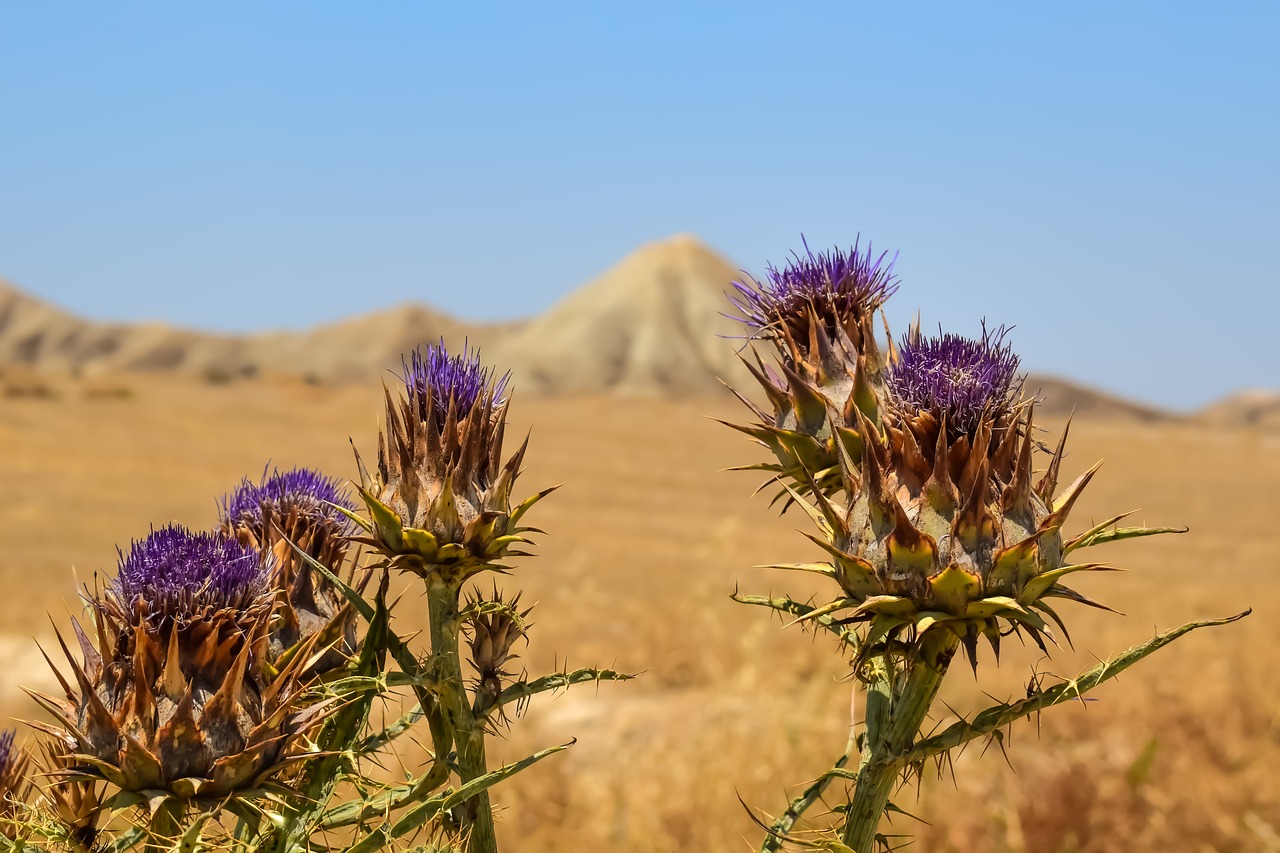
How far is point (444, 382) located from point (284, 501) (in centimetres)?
65

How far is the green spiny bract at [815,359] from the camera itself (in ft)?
12.1

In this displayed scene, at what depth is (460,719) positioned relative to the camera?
314cm

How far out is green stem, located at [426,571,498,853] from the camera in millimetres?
3117

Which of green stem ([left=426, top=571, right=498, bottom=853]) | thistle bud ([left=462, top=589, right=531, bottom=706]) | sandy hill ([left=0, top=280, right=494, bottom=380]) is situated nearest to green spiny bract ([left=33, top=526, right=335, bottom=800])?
green stem ([left=426, top=571, right=498, bottom=853])

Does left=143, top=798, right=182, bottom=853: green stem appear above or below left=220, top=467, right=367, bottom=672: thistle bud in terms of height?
below

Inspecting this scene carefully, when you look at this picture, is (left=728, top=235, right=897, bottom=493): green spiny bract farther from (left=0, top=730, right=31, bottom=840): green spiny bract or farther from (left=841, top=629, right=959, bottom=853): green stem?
(left=0, top=730, right=31, bottom=840): green spiny bract

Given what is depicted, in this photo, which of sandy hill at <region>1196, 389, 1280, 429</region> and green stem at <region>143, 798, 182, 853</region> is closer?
green stem at <region>143, 798, 182, 853</region>

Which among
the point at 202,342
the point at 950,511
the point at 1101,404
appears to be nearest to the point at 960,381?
the point at 950,511

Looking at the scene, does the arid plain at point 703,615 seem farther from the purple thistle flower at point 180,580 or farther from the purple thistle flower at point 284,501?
the purple thistle flower at point 284,501

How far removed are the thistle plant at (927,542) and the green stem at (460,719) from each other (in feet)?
2.53

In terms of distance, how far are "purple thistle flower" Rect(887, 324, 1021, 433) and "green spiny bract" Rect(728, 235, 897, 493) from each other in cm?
21

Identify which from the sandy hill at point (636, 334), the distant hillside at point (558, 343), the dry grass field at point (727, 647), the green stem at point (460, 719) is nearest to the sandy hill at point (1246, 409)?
the distant hillside at point (558, 343)

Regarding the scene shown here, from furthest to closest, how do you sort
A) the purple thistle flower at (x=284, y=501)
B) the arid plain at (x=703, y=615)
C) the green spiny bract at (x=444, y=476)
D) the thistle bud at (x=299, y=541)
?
the arid plain at (x=703, y=615) → the purple thistle flower at (x=284, y=501) → the thistle bud at (x=299, y=541) → the green spiny bract at (x=444, y=476)

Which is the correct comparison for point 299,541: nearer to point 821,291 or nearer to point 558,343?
point 821,291
